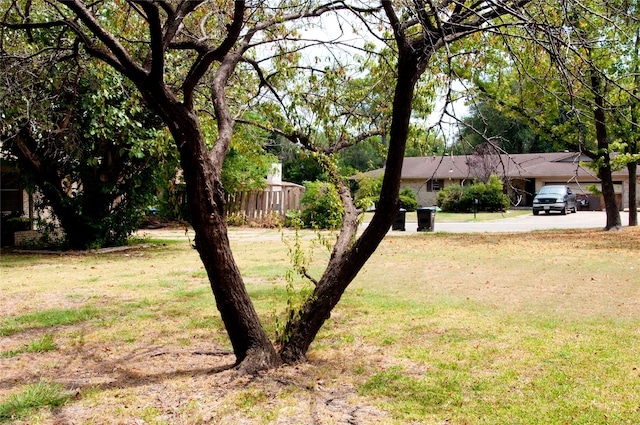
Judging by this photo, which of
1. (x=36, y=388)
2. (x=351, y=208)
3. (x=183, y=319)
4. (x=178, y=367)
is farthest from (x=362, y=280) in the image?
(x=36, y=388)

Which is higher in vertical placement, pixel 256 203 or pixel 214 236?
pixel 256 203

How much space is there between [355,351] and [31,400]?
2894 mm

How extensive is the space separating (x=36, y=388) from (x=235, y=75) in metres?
5.27

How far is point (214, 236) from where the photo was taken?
182 inches

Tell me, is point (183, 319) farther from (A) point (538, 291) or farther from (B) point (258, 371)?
(A) point (538, 291)

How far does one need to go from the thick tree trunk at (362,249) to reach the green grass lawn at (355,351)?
12.7 inches

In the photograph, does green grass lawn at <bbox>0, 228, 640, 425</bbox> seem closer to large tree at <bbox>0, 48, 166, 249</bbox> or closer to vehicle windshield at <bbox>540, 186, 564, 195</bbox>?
large tree at <bbox>0, 48, 166, 249</bbox>

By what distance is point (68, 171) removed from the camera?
1434 cm

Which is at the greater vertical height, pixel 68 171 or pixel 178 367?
pixel 68 171

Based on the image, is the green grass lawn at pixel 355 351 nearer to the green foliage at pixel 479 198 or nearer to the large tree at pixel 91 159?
the large tree at pixel 91 159

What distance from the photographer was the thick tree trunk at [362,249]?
452cm

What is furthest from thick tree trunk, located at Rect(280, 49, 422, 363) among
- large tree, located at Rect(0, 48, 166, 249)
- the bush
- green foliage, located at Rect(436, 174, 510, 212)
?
the bush

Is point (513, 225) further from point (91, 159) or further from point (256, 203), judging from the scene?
point (91, 159)

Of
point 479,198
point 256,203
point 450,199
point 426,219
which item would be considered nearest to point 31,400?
point 426,219
